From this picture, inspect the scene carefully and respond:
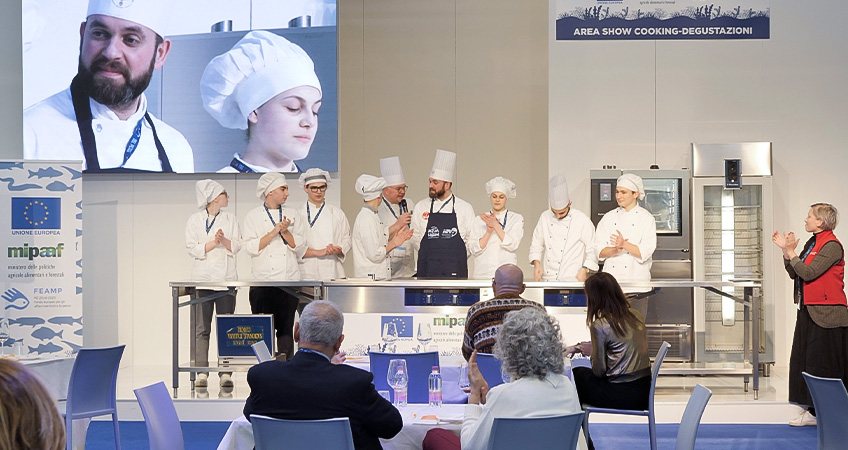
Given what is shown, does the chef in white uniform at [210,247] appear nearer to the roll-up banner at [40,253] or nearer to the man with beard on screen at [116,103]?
the roll-up banner at [40,253]

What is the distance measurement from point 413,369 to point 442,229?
119 inches

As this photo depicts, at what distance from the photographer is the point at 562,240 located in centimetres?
705

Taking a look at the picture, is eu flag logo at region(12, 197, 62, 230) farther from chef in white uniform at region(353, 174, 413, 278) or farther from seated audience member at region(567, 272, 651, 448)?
seated audience member at region(567, 272, 651, 448)

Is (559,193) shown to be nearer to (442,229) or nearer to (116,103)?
(442,229)

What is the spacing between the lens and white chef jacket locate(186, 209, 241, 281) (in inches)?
278

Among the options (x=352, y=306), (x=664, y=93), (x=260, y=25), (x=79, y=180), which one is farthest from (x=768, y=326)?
(x=79, y=180)

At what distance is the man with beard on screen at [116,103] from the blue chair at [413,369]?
487 cm

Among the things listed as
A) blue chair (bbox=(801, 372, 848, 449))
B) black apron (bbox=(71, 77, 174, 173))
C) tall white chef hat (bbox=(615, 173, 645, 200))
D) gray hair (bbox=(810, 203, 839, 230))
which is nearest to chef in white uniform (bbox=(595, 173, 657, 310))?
tall white chef hat (bbox=(615, 173, 645, 200))

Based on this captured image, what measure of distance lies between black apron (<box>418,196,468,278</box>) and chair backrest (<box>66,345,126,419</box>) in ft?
8.76

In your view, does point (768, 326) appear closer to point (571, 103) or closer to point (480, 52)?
point (571, 103)

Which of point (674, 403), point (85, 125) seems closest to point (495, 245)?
point (674, 403)

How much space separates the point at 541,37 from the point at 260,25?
3.30 m

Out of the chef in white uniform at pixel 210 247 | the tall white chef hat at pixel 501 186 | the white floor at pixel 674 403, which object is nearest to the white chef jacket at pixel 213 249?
the chef in white uniform at pixel 210 247

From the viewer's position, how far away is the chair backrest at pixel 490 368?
394 cm
